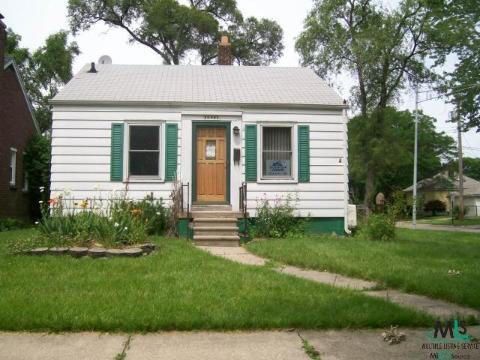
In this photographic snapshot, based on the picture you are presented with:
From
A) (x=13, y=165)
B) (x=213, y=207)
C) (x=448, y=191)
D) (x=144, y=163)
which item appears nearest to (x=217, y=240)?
(x=213, y=207)

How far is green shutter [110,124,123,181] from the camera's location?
11656mm

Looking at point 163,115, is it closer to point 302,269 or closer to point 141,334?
point 302,269

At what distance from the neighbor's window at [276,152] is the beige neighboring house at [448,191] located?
134 ft

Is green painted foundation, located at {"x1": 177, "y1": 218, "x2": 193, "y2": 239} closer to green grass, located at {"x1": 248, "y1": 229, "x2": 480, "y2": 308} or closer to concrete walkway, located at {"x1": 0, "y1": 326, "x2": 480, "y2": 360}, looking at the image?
green grass, located at {"x1": 248, "y1": 229, "x2": 480, "y2": 308}

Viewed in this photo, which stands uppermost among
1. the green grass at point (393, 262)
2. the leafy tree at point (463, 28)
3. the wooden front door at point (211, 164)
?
the leafy tree at point (463, 28)

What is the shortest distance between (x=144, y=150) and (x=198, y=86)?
2.55 meters

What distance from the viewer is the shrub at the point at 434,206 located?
49.4 metres

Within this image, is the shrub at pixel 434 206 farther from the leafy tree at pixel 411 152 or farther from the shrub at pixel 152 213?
the shrub at pixel 152 213

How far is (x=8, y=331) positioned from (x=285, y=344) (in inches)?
93.6

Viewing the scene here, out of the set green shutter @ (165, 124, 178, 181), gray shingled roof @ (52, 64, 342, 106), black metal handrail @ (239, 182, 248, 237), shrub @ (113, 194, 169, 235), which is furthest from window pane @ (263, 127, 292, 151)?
shrub @ (113, 194, 169, 235)

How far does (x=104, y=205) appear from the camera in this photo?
1166 centimetres

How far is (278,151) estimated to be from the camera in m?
12.2

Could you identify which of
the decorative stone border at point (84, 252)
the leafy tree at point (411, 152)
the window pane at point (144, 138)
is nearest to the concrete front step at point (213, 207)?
the window pane at point (144, 138)

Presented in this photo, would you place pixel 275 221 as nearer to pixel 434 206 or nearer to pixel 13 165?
pixel 13 165
